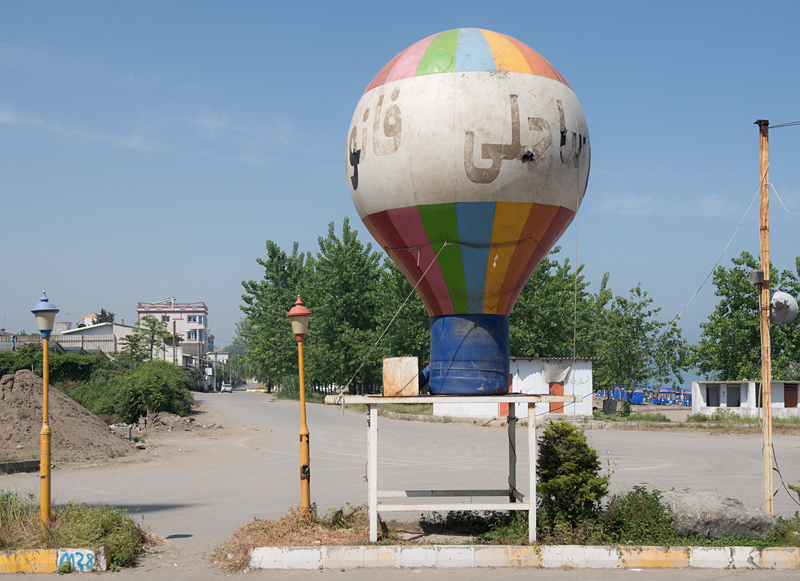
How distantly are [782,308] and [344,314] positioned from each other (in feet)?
134

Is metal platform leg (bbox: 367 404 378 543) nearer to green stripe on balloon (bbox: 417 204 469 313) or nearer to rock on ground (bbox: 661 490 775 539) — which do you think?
green stripe on balloon (bbox: 417 204 469 313)

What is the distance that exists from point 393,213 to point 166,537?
6177 millimetres

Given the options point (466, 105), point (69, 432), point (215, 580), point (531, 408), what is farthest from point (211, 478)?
point (466, 105)

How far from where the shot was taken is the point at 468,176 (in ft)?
31.4

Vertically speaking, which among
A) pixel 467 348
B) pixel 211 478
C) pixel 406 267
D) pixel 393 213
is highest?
pixel 393 213

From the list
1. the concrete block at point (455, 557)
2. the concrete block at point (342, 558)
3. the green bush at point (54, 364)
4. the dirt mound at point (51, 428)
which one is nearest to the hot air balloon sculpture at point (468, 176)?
the concrete block at point (455, 557)

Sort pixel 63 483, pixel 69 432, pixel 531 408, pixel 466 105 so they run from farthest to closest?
pixel 69 432
pixel 63 483
pixel 531 408
pixel 466 105

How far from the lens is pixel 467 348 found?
10398 millimetres

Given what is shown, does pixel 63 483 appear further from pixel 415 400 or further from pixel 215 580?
pixel 415 400

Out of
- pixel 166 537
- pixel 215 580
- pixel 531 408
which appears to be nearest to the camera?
pixel 215 580

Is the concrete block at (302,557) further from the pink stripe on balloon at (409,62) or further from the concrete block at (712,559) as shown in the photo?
the pink stripe on balloon at (409,62)

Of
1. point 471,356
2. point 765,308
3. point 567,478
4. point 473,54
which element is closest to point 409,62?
point 473,54

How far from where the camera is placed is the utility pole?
10273 mm

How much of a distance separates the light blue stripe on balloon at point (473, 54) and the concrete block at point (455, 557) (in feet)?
21.3
